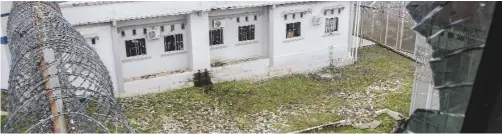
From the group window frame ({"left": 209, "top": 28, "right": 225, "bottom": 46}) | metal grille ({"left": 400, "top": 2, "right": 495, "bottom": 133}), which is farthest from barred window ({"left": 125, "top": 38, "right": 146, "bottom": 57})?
metal grille ({"left": 400, "top": 2, "right": 495, "bottom": 133})

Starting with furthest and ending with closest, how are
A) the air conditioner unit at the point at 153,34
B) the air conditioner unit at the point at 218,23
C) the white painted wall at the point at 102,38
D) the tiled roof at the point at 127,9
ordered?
the air conditioner unit at the point at 218,23 → the air conditioner unit at the point at 153,34 → the white painted wall at the point at 102,38 → the tiled roof at the point at 127,9

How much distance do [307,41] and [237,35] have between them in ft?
7.70

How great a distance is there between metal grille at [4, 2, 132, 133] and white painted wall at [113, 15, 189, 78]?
316cm

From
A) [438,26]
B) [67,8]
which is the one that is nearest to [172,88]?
[67,8]

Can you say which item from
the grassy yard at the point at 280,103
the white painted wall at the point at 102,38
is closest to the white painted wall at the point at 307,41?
the grassy yard at the point at 280,103

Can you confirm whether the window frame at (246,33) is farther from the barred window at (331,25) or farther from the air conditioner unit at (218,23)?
the barred window at (331,25)

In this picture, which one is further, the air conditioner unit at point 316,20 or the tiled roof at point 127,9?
the air conditioner unit at point 316,20

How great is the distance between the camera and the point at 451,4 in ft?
13.7

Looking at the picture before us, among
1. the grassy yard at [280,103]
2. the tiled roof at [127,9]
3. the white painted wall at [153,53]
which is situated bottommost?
the grassy yard at [280,103]

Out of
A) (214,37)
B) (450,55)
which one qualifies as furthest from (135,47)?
(450,55)

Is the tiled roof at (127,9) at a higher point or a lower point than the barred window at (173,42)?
higher

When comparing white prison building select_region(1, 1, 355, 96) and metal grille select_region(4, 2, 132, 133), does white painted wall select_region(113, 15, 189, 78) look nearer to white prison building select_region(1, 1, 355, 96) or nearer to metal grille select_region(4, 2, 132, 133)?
white prison building select_region(1, 1, 355, 96)

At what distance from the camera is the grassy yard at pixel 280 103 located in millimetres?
11664

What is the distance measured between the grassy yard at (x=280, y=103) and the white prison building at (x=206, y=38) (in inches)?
→ 20.8
